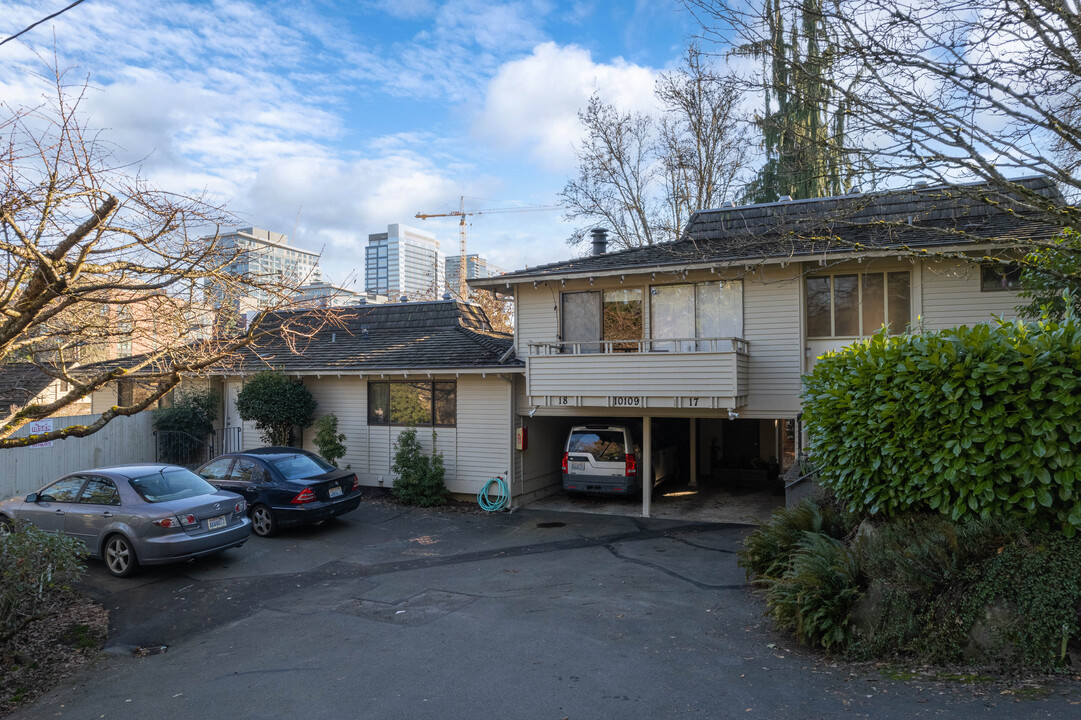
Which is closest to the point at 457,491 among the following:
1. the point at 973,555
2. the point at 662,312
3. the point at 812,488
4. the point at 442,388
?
the point at 442,388

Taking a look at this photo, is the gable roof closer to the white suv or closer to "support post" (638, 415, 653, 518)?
the white suv

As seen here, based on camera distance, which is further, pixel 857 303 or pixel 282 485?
pixel 857 303

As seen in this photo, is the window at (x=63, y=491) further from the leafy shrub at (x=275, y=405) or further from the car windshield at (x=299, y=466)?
the leafy shrub at (x=275, y=405)

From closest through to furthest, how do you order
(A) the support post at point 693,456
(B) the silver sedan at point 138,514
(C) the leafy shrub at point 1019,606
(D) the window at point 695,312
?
(C) the leafy shrub at point 1019,606 → (B) the silver sedan at point 138,514 → (D) the window at point 695,312 → (A) the support post at point 693,456

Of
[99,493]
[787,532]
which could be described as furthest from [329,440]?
[787,532]

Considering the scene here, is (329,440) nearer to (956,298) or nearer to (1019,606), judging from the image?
(956,298)

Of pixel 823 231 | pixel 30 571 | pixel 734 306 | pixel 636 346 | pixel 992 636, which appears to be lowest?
pixel 992 636

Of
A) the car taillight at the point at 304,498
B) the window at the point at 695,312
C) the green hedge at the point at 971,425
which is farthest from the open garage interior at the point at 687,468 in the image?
the green hedge at the point at 971,425

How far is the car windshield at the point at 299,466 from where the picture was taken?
12711 mm

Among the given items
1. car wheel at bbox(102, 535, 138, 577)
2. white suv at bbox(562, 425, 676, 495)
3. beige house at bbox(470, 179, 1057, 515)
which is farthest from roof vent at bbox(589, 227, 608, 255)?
car wheel at bbox(102, 535, 138, 577)

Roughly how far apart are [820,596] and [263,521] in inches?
391

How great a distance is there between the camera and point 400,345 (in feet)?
59.0

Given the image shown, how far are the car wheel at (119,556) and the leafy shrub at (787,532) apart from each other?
877 cm

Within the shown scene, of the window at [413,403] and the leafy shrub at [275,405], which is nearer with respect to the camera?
the window at [413,403]
